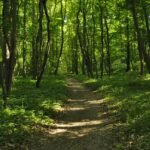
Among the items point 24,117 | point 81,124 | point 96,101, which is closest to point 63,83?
point 96,101

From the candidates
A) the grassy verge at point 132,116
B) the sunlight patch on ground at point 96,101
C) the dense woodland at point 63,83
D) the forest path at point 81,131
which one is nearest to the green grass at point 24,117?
the dense woodland at point 63,83

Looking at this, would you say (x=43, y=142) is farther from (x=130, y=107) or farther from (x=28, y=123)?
(x=130, y=107)

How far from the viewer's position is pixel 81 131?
47.5 ft

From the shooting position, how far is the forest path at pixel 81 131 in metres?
12.1

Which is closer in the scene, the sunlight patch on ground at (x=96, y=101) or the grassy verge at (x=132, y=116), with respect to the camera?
the grassy verge at (x=132, y=116)

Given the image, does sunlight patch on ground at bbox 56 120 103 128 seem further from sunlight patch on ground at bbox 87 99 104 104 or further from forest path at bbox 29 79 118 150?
sunlight patch on ground at bbox 87 99 104 104

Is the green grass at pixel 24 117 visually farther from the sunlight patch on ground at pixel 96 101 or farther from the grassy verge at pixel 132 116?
the grassy verge at pixel 132 116

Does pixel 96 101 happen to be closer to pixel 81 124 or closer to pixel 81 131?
pixel 81 124

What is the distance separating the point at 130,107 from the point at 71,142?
5.55 metres

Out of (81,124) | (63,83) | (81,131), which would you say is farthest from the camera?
(63,83)

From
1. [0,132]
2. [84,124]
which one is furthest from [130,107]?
[0,132]

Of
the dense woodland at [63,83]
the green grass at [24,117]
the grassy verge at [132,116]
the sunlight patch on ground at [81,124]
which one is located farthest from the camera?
the sunlight patch on ground at [81,124]

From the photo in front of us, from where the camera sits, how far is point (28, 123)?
1443cm

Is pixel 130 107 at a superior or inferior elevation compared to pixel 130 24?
inferior
